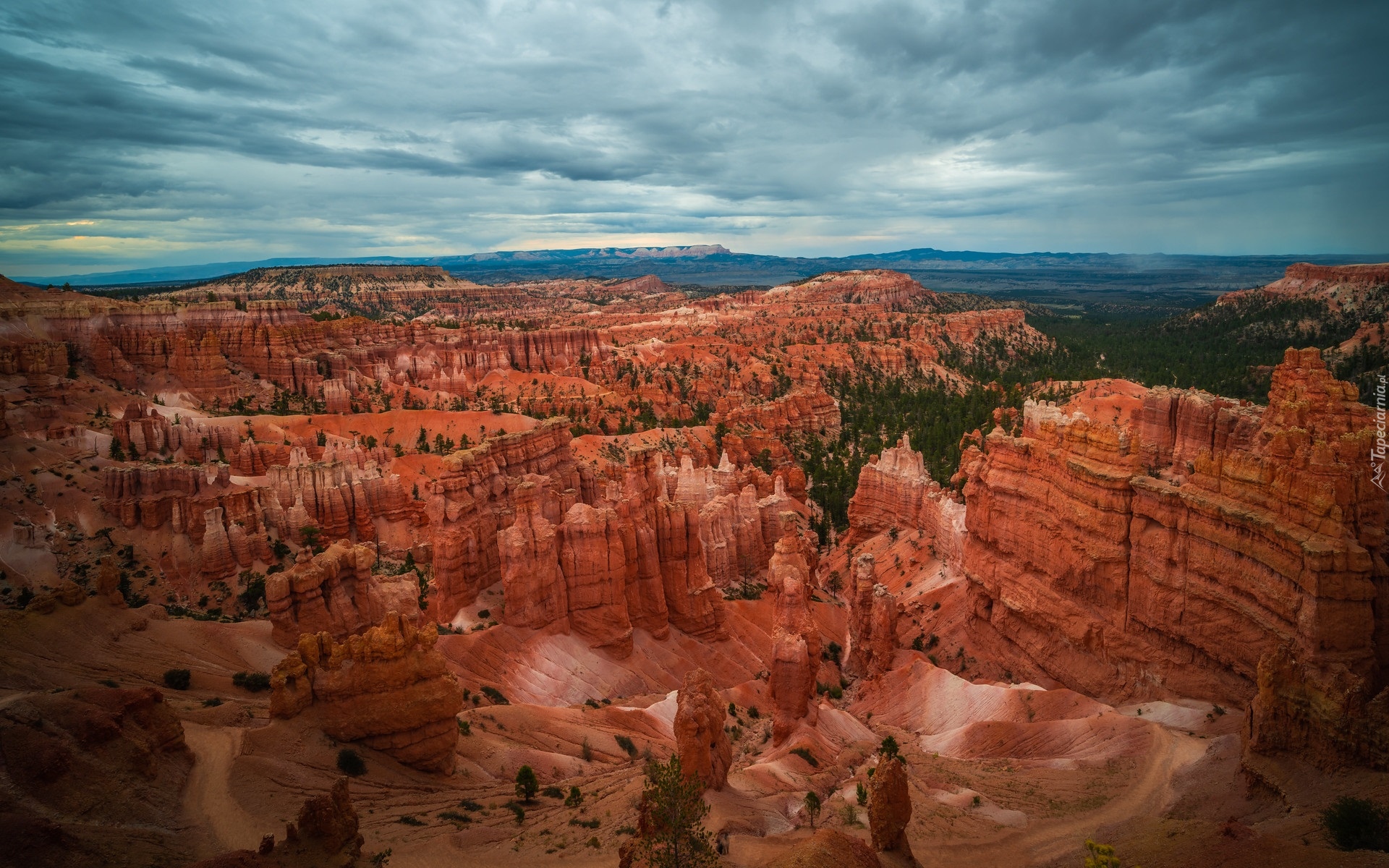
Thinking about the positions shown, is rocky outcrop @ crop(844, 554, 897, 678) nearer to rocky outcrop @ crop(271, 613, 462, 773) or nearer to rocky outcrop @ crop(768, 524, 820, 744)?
rocky outcrop @ crop(768, 524, 820, 744)

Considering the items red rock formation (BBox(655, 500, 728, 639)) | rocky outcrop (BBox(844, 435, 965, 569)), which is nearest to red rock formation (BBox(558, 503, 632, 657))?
red rock formation (BBox(655, 500, 728, 639))

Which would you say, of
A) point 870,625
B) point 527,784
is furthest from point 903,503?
point 527,784

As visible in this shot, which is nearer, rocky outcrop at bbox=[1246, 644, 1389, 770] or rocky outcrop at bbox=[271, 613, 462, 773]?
rocky outcrop at bbox=[1246, 644, 1389, 770]

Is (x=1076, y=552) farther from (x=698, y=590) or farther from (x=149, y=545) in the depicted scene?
(x=149, y=545)

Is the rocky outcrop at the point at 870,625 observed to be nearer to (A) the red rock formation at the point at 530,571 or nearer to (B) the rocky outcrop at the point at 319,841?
(A) the red rock formation at the point at 530,571

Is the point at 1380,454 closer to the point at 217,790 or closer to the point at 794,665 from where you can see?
the point at 794,665

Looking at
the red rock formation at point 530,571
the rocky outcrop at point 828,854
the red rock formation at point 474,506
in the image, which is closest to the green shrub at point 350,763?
the rocky outcrop at point 828,854
